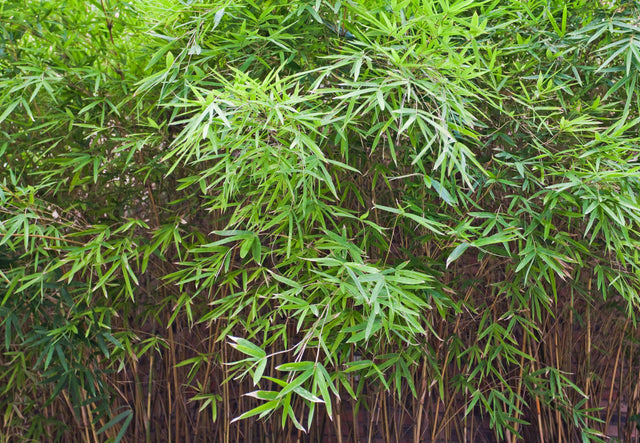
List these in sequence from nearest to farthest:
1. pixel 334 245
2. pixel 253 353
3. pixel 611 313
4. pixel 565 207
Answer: pixel 253 353
pixel 334 245
pixel 565 207
pixel 611 313

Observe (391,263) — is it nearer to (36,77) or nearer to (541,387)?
(541,387)

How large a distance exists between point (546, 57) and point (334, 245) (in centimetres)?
102

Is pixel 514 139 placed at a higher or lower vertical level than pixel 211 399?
higher

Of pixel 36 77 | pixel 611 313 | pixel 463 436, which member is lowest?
pixel 463 436

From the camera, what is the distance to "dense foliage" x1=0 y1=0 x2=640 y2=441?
176 cm

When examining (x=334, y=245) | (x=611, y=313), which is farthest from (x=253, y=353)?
(x=611, y=313)

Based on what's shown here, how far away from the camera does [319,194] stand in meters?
1.87

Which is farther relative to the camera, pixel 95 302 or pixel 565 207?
pixel 95 302

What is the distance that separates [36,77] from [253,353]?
125 centimetres

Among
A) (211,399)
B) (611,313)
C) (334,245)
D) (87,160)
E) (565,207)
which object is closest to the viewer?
(334,245)

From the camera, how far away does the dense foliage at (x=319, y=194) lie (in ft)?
5.77

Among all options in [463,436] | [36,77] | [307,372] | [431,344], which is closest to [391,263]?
[431,344]

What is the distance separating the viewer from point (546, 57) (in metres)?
2.10

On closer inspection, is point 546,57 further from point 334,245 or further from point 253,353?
point 253,353
